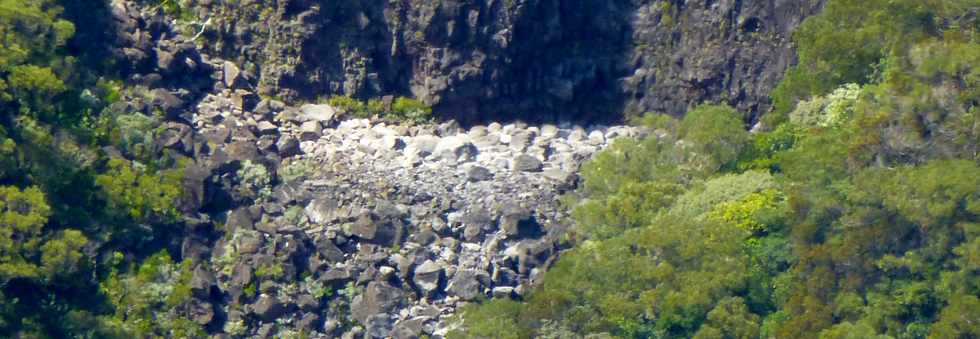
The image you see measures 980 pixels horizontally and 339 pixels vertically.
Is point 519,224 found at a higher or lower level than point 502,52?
lower

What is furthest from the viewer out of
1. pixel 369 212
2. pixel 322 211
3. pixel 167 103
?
pixel 167 103

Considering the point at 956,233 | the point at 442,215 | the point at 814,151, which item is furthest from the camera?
the point at 442,215

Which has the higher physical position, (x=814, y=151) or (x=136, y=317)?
(x=814, y=151)

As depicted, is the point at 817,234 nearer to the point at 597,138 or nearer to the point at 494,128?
the point at 597,138

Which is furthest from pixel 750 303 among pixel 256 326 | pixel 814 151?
pixel 256 326

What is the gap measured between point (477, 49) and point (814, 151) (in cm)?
898

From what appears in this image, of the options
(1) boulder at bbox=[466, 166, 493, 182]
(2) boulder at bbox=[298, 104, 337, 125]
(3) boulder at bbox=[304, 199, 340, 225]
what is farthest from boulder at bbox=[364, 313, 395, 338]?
(2) boulder at bbox=[298, 104, 337, 125]

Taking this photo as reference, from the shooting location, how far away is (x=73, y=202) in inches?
1318

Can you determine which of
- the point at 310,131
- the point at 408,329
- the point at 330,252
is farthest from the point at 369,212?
the point at 310,131

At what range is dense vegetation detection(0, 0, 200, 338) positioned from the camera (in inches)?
1225

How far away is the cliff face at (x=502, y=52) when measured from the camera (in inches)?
1526

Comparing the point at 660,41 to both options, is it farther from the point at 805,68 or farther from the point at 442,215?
the point at 442,215

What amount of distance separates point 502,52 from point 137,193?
28.9ft

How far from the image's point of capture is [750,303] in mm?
31109
